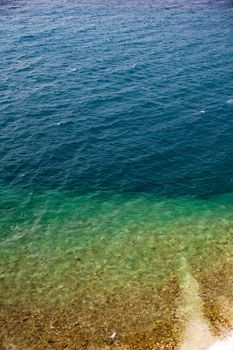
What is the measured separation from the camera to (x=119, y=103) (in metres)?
85.2

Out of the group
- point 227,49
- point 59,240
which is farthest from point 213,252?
point 227,49

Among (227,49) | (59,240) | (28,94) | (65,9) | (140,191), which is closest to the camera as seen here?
(59,240)

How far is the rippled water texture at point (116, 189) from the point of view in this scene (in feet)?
145

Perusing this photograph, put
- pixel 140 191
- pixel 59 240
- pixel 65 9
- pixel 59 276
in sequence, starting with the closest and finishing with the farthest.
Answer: pixel 59 276 < pixel 59 240 < pixel 140 191 < pixel 65 9

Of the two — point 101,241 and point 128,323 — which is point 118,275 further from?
point 128,323

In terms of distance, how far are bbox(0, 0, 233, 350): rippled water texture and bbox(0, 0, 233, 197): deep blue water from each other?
30 centimetres

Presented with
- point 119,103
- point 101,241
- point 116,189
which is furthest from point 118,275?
point 119,103

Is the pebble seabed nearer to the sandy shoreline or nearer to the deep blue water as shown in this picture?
the sandy shoreline

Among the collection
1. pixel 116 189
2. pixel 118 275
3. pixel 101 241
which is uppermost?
pixel 116 189

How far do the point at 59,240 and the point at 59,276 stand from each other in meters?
6.75

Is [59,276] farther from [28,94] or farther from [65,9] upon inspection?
[65,9]

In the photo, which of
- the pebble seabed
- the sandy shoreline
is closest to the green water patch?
the pebble seabed

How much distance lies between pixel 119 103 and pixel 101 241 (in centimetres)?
3751

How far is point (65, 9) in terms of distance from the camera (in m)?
143
